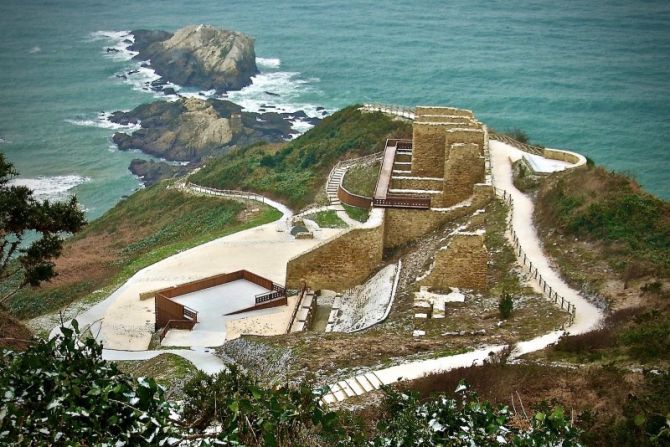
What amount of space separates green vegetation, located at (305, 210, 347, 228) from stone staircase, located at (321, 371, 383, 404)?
19130 millimetres

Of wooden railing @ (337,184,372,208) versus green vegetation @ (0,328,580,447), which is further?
wooden railing @ (337,184,372,208)

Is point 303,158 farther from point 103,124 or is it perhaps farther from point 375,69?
point 375,69

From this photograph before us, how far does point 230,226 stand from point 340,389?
26568mm

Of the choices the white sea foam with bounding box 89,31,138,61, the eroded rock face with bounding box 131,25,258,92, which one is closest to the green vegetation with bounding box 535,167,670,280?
the eroded rock face with bounding box 131,25,258,92

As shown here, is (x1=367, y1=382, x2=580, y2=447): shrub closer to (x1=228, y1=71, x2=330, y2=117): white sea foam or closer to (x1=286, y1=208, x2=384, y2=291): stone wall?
(x1=286, y1=208, x2=384, y2=291): stone wall

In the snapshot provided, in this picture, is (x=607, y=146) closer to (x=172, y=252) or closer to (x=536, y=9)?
(x=172, y=252)

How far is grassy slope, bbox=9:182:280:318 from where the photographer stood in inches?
1551

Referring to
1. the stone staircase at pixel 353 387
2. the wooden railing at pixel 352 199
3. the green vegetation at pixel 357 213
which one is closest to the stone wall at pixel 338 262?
the green vegetation at pixel 357 213

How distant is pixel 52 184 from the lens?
70500mm

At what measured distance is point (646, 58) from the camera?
10069cm

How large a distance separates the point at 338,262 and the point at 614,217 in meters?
10.4

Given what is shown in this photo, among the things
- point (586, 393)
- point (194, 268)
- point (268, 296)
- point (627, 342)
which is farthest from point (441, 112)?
point (586, 393)

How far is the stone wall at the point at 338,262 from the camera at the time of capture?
109 ft

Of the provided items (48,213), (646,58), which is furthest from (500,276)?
(646,58)
